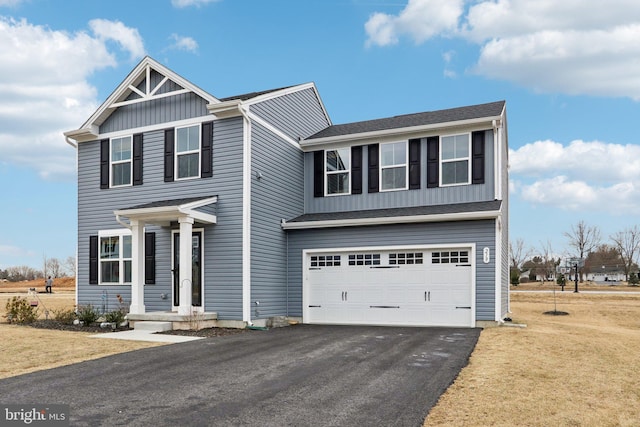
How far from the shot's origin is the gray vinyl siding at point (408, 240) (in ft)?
45.9

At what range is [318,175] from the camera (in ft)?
56.3

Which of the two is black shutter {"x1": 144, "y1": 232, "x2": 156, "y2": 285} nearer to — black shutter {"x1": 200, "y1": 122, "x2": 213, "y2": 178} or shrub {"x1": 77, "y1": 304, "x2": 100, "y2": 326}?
shrub {"x1": 77, "y1": 304, "x2": 100, "y2": 326}

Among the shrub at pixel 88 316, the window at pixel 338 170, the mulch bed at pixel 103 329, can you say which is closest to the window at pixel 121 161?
the shrub at pixel 88 316

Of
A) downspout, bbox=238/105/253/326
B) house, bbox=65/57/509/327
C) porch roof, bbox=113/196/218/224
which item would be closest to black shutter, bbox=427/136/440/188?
house, bbox=65/57/509/327

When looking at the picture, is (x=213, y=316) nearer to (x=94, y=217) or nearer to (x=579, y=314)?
(x=94, y=217)

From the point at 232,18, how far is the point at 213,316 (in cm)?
835

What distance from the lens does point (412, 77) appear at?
16.5m

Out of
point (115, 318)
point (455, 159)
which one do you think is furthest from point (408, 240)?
point (115, 318)

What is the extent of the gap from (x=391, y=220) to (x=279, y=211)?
11.0ft

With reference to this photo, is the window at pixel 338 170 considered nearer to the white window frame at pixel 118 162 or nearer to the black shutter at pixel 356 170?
the black shutter at pixel 356 170

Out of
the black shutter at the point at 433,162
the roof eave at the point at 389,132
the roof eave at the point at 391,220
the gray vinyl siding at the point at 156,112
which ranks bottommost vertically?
the roof eave at the point at 391,220

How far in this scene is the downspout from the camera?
13.7 meters

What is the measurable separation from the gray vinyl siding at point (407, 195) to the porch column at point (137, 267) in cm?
535

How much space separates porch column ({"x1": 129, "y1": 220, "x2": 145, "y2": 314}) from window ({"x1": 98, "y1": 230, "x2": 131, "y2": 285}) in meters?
1.54
